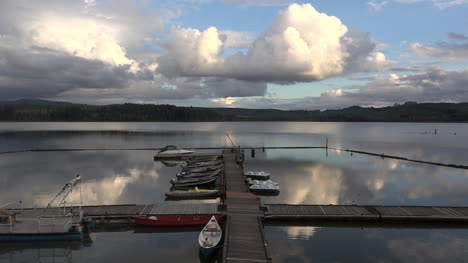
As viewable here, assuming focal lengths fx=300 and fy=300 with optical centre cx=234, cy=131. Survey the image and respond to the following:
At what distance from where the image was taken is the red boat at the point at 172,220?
22.6m

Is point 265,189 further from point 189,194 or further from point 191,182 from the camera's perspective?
point 191,182

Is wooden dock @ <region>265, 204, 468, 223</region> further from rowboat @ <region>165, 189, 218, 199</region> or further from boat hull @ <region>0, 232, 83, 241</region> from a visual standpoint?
boat hull @ <region>0, 232, 83, 241</region>

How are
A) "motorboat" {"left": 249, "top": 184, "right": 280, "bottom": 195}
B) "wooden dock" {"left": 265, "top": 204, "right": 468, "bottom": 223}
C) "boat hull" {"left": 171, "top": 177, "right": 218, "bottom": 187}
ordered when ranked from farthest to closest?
"boat hull" {"left": 171, "top": 177, "right": 218, "bottom": 187} → "motorboat" {"left": 249, "top": 184, "right": 280, "bottom": 195} → "wooden dock" {"left": 265, "top": 204, "right": 468, "bottom": 223}

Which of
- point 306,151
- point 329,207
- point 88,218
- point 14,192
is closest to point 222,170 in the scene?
point 329,207

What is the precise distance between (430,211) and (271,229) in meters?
13.3

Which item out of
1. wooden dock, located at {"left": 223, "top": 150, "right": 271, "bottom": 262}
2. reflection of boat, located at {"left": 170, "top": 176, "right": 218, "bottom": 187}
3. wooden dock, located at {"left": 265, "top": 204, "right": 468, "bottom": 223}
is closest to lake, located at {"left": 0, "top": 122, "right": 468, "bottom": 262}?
wooden dock, located at {"left": 265, "top": 204, "right": 468, "bottom": 223}

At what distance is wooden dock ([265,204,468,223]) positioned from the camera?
2331 cm

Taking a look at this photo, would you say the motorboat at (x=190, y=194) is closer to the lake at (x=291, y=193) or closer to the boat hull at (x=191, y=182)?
the lake at (x=291, y=193)

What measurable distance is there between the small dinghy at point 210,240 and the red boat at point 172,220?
338 centimetres

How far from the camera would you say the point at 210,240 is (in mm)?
18281

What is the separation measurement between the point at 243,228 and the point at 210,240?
2.65 m

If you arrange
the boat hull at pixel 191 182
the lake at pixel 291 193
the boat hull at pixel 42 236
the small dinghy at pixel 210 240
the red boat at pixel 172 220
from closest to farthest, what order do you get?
the small dinghy at pixel 210 240
the lake at pixel 291 193
the boat hull at pixel 42 236
the red boat at pixel 172 220
the boat hull at pixel 191 182

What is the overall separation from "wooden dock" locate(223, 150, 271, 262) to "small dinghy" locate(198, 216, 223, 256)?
683 mm

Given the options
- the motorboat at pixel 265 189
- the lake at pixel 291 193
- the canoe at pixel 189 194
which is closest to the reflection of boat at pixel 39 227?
the lake at pixel 291 193
